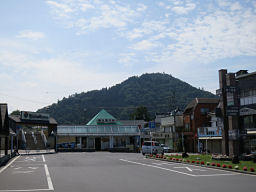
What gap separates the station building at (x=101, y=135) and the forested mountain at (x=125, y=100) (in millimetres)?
90475

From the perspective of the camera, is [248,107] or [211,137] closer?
[248,107]

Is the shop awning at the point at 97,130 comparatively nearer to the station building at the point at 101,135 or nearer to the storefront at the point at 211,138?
the station building at the point at 101,135

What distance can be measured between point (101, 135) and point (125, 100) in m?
116

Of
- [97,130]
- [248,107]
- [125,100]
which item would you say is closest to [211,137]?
[248,107]

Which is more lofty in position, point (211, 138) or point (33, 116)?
point (33, 116)

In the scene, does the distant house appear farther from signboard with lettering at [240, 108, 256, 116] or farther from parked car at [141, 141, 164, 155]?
signboard with lettering at [240, 108, 256, 116]

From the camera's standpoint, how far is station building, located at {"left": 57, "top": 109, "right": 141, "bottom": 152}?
60.4m

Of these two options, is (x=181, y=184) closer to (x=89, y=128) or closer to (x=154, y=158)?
(x=154, y=158)

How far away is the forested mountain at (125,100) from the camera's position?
16288cm

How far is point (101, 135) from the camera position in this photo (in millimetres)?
60750

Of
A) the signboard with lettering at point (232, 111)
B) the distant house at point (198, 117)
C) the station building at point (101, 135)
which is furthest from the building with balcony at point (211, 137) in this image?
the signboard with lettering at point (232, 111)

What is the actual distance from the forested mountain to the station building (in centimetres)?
9047

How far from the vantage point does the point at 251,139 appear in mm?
36969

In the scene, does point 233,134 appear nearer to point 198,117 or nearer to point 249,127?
point 249,127
